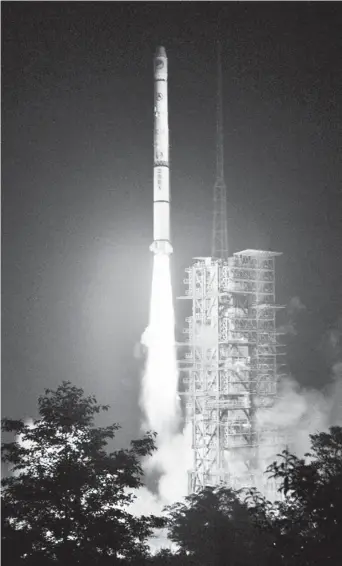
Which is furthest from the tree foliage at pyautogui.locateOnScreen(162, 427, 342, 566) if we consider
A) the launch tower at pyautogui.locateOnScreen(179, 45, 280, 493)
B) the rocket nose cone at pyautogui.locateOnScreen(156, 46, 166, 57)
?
the rocket nose cone at pyautogui.locateOnScreen(156, 46, 166, 57)

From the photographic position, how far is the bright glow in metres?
87.2

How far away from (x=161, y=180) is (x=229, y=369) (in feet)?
70.3

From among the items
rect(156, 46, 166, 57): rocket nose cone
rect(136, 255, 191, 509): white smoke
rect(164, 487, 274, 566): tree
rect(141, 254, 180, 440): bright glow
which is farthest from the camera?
rect(156, 46, 166, 57): rocket nose cone

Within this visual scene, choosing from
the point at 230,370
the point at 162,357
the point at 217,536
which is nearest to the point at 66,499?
the point at 217,536

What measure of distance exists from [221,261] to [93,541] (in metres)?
64.4

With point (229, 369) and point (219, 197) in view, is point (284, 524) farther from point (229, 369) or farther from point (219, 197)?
point (219, 197)

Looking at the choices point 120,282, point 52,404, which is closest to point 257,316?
point 120,282

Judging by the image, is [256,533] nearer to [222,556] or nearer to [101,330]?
[222,556]

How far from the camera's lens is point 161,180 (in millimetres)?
89062

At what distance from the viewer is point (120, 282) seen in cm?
11188

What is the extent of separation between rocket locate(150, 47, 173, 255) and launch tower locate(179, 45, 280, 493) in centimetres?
Answer: 435

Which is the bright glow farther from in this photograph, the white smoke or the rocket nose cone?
the rocket nose cone

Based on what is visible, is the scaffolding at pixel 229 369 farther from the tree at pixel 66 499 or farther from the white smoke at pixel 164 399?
the tree at pixel 66 499

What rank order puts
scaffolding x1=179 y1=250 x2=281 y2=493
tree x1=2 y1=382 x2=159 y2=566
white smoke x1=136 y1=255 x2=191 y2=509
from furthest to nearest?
white smoke x1=136 y1=255 x2=191 y2=509
scaffolding x1=179 y1=250 x2=281 y2=493
tree x1=2 y1=382 x2=159 y2=566
